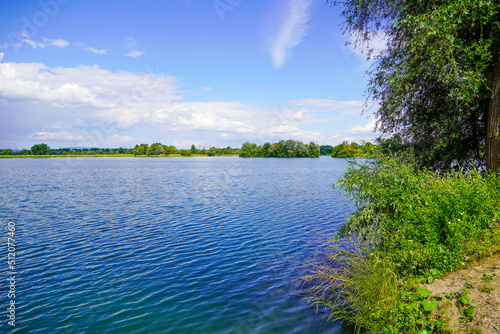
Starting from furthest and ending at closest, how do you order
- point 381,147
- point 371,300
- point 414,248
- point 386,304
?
point 381,147 < point 414,248 < point 371,300 < point 386,304

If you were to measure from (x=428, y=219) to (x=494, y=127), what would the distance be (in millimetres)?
5599

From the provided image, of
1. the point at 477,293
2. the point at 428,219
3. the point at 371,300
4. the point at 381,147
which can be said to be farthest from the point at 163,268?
the point at 381,147

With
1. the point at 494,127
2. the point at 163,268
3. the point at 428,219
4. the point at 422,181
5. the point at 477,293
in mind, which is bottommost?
the point at 163,268

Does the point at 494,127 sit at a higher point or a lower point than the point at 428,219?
higher

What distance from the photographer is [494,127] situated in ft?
34.5

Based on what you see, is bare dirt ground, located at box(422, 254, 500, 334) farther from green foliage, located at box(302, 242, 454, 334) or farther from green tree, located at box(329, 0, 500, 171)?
green tree, located at box(329, 0, 500, 171)

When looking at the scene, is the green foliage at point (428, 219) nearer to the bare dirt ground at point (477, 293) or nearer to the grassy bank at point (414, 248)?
the grassy bank at point (414, 248)

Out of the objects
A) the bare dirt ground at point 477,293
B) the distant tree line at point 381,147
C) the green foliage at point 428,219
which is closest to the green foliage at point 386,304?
the bare dirt ground at point 477,293

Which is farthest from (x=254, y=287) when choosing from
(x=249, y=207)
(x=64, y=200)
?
(x=64, y=200)

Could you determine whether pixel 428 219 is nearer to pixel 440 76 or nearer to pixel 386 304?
pixel 386 304

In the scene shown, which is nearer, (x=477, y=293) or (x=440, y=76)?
(x=477, y=293)

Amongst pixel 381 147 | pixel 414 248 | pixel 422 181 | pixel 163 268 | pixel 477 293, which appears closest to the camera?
pixel 477 293

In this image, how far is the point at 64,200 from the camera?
94.4 feet

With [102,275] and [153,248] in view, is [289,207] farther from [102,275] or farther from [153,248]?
[102,275]
